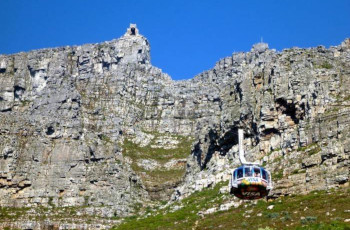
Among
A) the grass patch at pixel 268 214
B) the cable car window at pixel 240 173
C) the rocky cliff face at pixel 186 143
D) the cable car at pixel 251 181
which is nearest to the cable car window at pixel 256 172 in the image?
the cable car at pixel 251 181

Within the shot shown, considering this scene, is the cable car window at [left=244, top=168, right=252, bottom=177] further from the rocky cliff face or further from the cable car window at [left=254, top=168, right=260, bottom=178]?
the rocky cliff face

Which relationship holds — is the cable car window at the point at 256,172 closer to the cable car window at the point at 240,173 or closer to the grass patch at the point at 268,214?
Result: the cable car window at the point at 240,173

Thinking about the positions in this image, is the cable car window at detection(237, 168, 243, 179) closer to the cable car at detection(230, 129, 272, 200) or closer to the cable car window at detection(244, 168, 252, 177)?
the cable car at detection(230, 129, 272, 200)

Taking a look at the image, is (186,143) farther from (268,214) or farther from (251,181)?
(251,181)

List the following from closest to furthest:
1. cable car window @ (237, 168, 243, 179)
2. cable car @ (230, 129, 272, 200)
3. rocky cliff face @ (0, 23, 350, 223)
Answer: cable car @ (230, 129, 272, 200) < cable car window @ (237, 168, 243, 179) < rocky cliff face @ (0, 23, 350, 223)

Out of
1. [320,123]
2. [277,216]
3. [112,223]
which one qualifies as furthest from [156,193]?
[277,216]

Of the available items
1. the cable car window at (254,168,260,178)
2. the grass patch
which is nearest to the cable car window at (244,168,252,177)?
the cable car window at (254,168,260,178)

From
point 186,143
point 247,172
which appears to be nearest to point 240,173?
point 247,172

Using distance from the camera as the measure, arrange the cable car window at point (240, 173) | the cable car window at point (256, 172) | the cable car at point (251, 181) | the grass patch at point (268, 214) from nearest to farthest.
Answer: the cable car at point (251, 181)
the cable car window at point (256, 172)
the cable car window at point (240, 173)
the grass patch at point (268, 214)

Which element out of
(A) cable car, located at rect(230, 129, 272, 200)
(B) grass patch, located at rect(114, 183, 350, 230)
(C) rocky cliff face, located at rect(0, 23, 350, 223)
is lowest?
(A) cable car, located at rect(230, 129, 272, 200)

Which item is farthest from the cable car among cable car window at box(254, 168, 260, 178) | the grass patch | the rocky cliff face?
the rocky cliff face

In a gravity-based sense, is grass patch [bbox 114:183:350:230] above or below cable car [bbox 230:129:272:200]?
above

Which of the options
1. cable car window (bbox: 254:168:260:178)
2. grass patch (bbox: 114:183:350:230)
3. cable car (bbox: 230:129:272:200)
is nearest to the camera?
cable car (bbox: 230:129:272:200)

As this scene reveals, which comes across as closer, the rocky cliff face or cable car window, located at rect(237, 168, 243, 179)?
cable car window, located at rect(237, 168, 243, 179)
